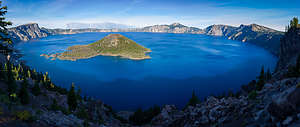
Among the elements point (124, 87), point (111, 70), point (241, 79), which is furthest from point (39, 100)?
point (241, 79)

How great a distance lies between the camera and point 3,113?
1454 cm

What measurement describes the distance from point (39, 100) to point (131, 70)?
13641cm

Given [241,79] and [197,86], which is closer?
[197,86]

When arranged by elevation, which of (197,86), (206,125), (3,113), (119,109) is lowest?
(119,109)

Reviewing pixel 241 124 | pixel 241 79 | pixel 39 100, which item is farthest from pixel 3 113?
pixel 241 79

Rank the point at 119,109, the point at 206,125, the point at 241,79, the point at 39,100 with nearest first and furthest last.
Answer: the point at 206,125 < the point at 39,100 < the point at 119,109 < the point at 241,79

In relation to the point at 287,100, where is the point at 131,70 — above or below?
below

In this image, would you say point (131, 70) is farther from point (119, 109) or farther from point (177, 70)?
point (119, 109)

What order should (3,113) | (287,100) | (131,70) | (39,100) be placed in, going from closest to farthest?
1. (287,100)
2. (3,113)
3. (39,100)
4. (131,70)

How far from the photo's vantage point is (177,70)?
18150cm

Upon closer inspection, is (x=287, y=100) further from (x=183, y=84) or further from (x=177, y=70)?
(x=177, y=70)

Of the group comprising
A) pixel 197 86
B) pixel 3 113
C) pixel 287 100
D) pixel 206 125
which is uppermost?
pixel 287 100

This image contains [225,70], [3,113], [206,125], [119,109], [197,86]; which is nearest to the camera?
[3,113]

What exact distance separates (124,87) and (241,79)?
11328cm
